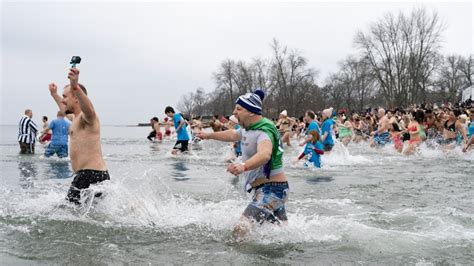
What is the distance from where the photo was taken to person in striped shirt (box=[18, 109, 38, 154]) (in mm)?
16703

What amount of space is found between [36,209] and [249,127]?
9.41ft

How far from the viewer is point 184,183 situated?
30.7 feet

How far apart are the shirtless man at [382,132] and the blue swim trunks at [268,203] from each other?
16.2 m

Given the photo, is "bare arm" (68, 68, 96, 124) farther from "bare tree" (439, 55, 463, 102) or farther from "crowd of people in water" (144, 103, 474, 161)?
"bare tree" (439, 55, 463, 102)

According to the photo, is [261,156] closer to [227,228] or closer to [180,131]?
[227,228]

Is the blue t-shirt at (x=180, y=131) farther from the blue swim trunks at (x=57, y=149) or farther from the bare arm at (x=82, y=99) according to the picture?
the bare arm at (x=82, y=99)

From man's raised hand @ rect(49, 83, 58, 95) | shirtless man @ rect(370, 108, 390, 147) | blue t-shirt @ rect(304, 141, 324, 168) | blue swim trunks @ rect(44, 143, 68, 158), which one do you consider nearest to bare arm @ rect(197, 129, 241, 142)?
man's raised hand @ rect(49, 83, 58, 95)

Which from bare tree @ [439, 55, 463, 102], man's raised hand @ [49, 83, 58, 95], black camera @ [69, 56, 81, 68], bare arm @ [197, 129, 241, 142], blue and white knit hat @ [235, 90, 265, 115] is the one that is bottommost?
bare arm @ [197, 129, 241, 142]

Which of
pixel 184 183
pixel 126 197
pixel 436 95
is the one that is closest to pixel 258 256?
pixel 126 197

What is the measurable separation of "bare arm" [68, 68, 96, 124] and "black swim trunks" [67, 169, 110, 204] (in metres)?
0.55

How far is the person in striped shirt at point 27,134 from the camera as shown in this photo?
1670cm

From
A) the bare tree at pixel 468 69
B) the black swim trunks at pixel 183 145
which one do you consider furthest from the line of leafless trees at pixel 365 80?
the black swim trunks at pixel 183 145

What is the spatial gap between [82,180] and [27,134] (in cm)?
1311

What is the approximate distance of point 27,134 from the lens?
16750 millimetres
